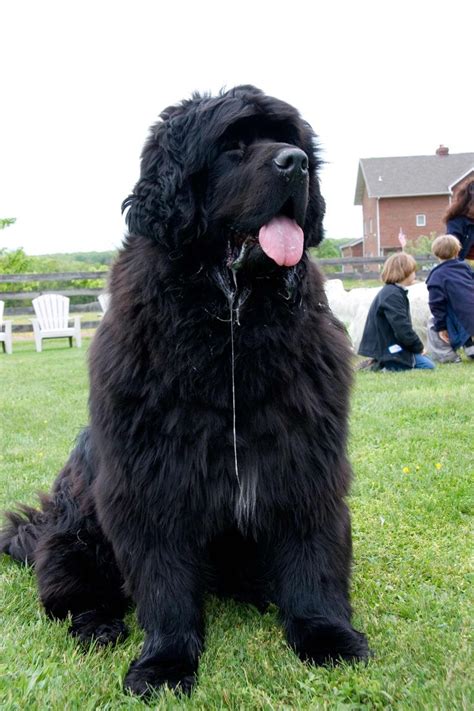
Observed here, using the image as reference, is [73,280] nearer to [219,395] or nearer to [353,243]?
[219,395]

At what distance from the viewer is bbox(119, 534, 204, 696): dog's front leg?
7.21 ft

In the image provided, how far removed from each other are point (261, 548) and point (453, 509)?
4.74 feet

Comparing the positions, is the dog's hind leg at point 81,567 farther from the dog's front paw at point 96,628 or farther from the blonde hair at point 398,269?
the blonde hair at point 398,269

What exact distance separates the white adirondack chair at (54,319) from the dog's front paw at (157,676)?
1587 centimetres

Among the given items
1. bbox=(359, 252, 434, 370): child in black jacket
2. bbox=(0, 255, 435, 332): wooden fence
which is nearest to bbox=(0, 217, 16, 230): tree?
bbox=(0, 255, 435, 332): wooden fence

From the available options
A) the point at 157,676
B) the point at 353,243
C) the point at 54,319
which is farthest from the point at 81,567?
the point at 353,243

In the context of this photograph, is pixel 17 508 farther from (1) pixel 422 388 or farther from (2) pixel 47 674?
(1) pixel 422 388

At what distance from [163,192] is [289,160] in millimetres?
435

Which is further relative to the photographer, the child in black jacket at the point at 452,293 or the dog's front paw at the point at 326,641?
the child in black jacket at the point at 452,293

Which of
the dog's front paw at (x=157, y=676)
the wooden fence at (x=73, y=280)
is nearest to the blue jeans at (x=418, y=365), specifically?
the dog's front paw at (x=157, y=676)

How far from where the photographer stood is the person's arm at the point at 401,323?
Result: 28.7 ft

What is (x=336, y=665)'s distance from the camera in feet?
6.99

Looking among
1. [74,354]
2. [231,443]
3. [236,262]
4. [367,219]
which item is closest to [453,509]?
[231,443]

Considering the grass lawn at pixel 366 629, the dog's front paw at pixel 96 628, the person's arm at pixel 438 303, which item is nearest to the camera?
the grass lawn at pixel 366 629
